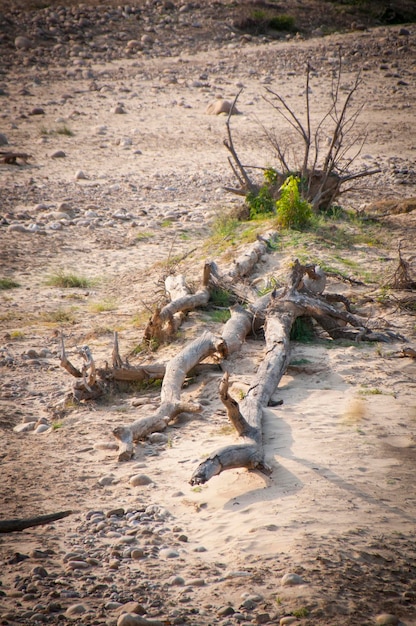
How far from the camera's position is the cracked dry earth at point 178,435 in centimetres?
294

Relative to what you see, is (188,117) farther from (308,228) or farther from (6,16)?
(6,16)

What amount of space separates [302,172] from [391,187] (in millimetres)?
2530

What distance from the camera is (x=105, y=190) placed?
10.5 metres

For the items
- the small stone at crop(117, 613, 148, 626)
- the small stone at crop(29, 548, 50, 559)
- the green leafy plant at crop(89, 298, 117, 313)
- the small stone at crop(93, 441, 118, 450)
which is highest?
the small stone at crop(117, 613, 148, 626)

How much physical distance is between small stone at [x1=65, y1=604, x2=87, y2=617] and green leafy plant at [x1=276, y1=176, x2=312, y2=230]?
5539mm

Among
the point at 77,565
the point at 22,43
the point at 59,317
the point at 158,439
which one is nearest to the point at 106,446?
the point at 158,439

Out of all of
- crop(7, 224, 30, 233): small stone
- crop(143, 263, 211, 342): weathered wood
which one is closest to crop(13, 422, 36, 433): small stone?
crop(143, 263, 211, 342): weathered wood

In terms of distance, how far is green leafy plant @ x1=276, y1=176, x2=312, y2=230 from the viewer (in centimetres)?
773

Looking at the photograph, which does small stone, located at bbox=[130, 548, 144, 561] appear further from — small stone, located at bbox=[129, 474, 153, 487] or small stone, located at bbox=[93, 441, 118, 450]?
small stone, located at bbox=[93, 441, 118, 450]

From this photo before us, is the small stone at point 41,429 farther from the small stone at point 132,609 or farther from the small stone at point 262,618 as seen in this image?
the small stone at point 262,618

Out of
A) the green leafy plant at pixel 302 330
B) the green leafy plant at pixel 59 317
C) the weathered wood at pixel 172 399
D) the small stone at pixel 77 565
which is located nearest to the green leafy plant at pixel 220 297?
the green leafy plant at pixel 302 330

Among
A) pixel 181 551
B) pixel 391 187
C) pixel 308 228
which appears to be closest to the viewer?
pixel 181 551

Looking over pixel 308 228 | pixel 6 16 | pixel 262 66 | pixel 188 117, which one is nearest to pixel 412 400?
pixel 308 228

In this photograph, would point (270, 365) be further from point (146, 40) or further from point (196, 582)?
point (146, 40)
